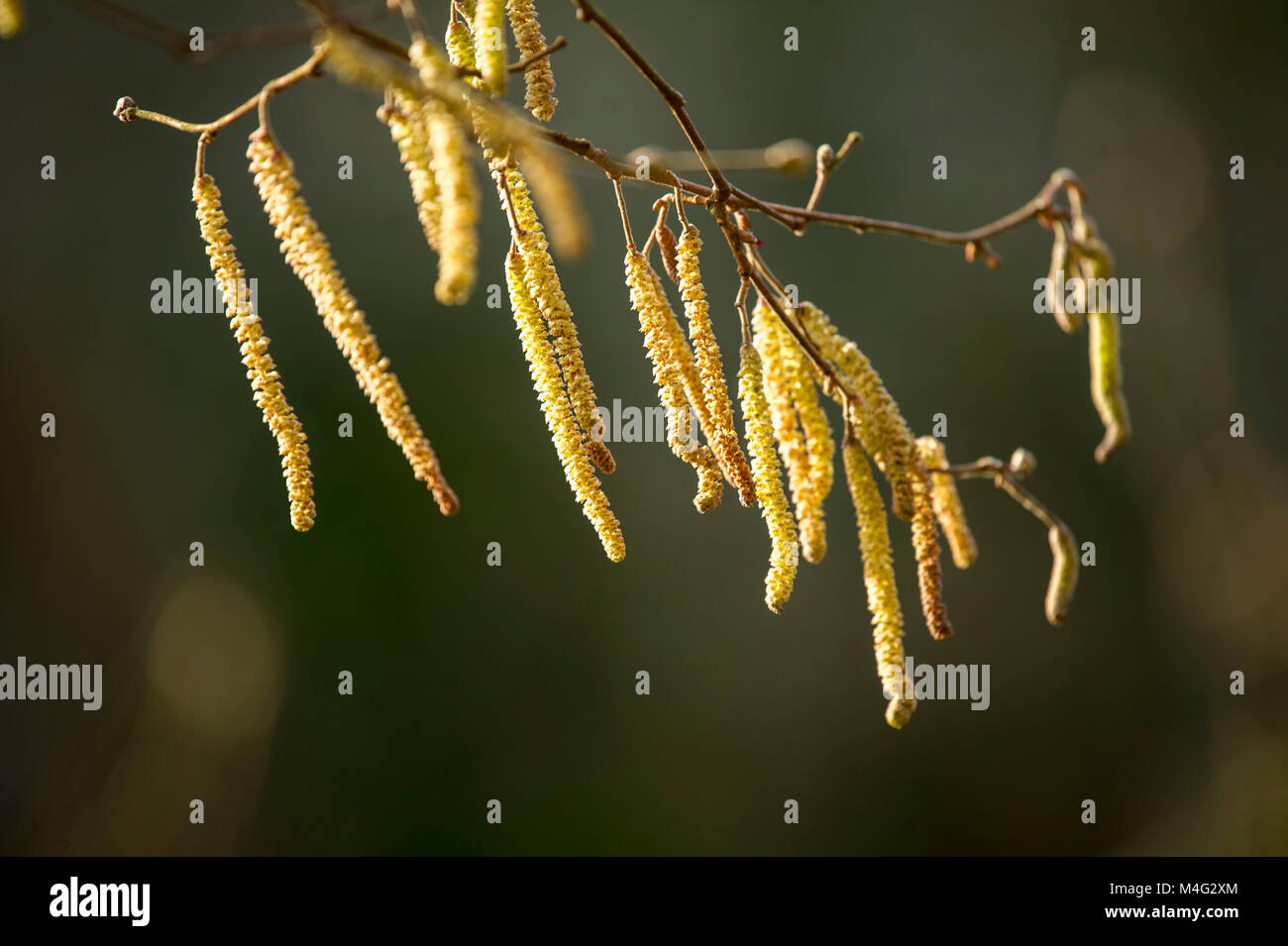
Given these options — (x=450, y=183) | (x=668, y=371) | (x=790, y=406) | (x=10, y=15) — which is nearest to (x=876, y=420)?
(x=790, y=406)

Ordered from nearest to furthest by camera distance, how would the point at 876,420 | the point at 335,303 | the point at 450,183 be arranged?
the point at 450,183, the point at 335,303, the point at 876,420

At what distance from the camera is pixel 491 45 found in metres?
0.56

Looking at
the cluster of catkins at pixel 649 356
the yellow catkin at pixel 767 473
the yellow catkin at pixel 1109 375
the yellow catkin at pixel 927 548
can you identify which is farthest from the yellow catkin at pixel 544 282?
the yellow catkin at pixel 1109 375

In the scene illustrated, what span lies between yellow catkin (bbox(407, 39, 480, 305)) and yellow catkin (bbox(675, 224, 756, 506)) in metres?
0.27

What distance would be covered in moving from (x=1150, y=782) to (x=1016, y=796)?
1.13ft

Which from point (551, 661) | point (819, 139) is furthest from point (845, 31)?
point (551, 661)

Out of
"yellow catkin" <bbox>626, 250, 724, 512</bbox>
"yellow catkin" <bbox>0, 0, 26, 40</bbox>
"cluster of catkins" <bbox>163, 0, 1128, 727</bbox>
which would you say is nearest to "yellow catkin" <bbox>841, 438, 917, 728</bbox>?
"cluster of catkins" <bbox>163, 0, 1128, 727</bbox>

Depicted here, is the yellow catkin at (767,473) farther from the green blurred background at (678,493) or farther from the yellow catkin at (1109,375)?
the green blurred background at (678,493)

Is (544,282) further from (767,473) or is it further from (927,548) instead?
(927,548)

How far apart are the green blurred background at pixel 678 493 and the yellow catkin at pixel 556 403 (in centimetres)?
193

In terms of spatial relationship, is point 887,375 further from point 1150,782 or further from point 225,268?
point 225,268

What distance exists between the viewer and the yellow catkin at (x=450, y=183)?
0.45 metres

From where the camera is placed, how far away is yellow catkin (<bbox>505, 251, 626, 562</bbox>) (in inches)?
29.1

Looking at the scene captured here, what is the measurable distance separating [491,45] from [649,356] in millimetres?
245
